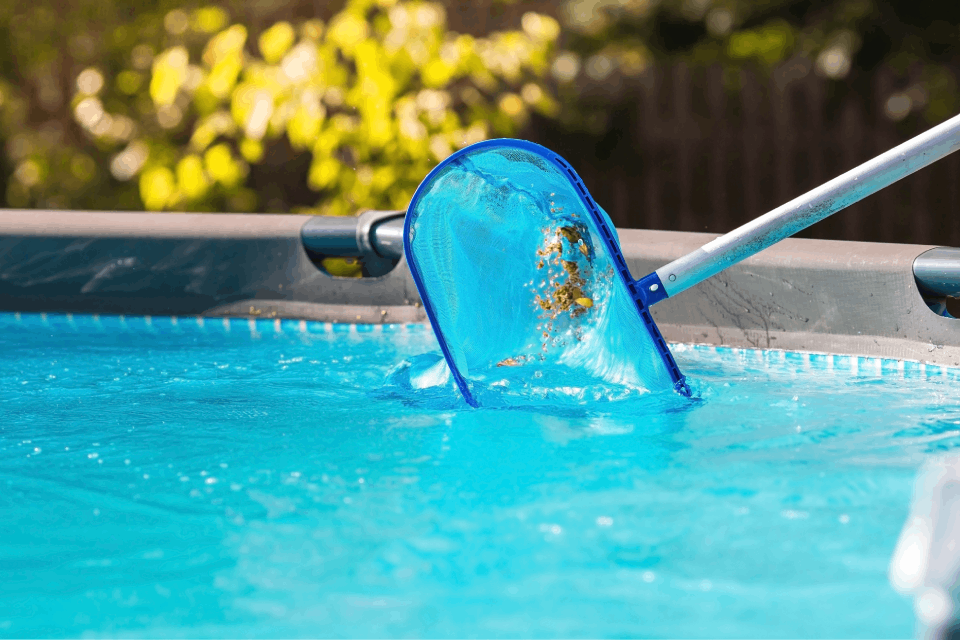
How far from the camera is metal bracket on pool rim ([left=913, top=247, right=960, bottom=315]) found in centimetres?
234

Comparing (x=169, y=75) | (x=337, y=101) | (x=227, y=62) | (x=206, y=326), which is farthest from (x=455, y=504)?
(x=169, y=75)

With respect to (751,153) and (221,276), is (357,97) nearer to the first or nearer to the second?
(221,276)

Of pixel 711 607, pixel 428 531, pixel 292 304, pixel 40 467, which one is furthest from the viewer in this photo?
pixel 292 304

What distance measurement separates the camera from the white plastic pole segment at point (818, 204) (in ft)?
6.40

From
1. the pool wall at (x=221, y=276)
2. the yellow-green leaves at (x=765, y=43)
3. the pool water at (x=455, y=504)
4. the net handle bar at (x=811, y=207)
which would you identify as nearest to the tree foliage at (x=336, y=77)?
the yellow-green leaves at (x=765, y=43)

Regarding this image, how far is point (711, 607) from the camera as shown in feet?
4.30

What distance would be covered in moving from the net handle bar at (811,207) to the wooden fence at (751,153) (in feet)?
7.83

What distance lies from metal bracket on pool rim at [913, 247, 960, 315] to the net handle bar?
35 cm

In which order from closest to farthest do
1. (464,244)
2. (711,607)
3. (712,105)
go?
(711,607), (464,244), (712,105)

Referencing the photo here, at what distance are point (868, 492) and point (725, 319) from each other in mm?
1051

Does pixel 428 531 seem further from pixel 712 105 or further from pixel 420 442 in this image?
pixel 712 105

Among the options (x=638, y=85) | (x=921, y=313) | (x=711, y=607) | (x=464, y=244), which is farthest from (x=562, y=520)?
(x=638, y=85)

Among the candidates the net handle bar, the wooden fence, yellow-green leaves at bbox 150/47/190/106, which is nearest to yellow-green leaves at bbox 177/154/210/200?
yellow-green leaves at bbox 150/47/190/106

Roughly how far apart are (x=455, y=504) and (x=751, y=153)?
3165 millimetres
